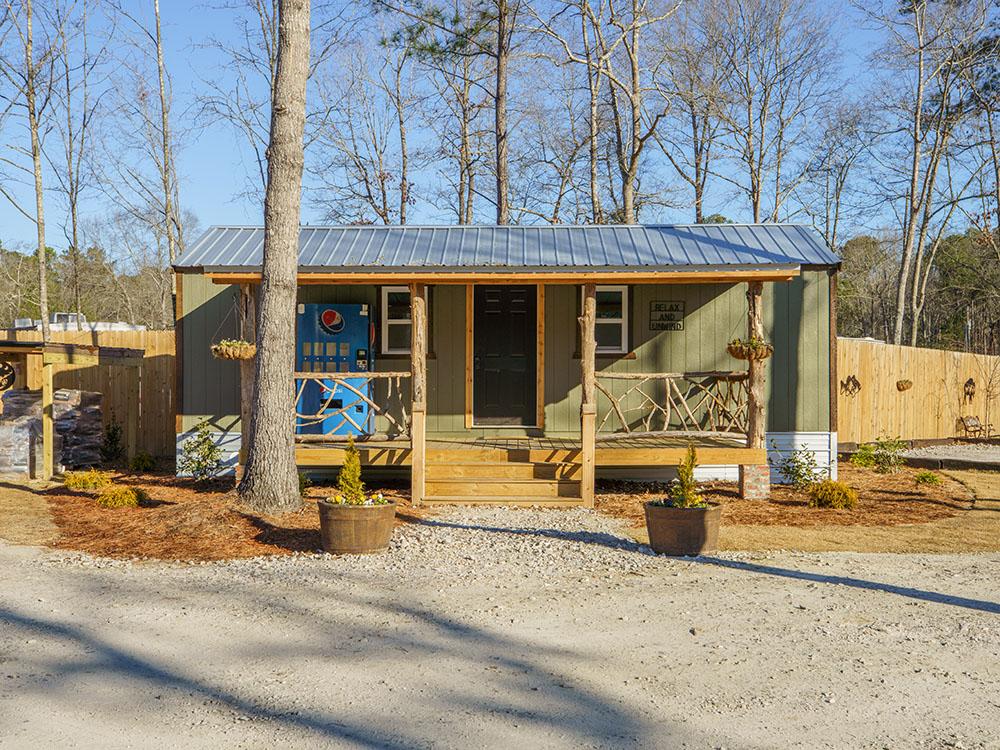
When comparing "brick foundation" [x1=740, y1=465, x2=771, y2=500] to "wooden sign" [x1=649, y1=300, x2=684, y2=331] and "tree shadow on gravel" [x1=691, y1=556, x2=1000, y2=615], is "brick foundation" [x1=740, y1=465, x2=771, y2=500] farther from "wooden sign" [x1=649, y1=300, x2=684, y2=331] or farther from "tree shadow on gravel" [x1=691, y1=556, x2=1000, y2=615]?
"tree shadow on gravel" [x1=691, y1=556, x2=1000, y2=615]

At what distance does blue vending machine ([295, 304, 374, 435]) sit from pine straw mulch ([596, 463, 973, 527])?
321 cm

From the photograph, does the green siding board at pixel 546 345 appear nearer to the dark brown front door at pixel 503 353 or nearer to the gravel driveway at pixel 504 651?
the dark brown front door at pixel 503 353

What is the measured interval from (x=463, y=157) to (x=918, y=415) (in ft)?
40.4

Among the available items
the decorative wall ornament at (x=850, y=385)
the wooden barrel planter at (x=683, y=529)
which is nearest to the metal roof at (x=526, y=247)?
the wooden barrel planter at (x=683, y=529)

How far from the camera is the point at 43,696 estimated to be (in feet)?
12.3

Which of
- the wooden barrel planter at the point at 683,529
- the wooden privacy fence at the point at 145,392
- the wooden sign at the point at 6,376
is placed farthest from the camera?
the wooden privacy fence at the point at 145,392

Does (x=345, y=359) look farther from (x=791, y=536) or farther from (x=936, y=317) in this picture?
(x=936, y=317)

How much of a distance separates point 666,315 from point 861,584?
532cm

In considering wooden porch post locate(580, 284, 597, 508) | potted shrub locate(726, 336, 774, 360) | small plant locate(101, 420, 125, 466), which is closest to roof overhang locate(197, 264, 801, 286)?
wooden porch post locate(580, 284, 597, 508)

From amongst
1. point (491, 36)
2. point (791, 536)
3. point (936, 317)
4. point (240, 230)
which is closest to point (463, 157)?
point (491, 36)

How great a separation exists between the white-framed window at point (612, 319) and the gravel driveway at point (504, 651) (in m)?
4.27

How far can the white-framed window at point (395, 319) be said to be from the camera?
1068cm

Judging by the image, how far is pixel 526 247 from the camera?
10500 millimetres

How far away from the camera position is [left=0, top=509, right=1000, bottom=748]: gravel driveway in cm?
345
